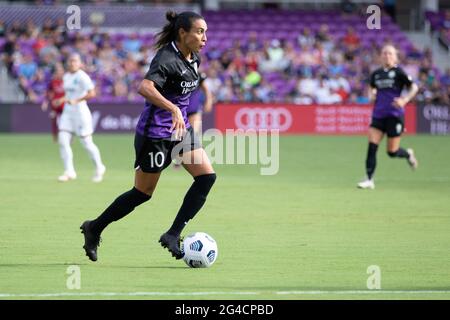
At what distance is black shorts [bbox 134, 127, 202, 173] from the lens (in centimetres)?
970

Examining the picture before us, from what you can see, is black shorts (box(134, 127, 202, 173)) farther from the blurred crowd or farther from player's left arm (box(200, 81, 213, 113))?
the blurred crowd

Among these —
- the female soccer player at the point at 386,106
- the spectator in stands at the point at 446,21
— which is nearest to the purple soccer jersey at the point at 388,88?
the female soccer player at the point at 386,106

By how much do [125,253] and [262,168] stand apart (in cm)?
1214

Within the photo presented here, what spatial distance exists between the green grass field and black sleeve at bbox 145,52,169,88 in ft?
5.76

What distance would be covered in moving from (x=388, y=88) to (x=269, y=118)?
53.9 ft

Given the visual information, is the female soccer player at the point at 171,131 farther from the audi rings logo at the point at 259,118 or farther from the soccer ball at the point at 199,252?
the audi rings logo at the point at 259,118

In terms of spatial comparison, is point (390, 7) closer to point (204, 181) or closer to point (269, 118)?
point (269, 118)

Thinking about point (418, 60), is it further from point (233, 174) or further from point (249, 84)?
point (233, 174)

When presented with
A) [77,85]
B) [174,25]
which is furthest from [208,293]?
[77,85]

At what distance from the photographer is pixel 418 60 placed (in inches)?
1517

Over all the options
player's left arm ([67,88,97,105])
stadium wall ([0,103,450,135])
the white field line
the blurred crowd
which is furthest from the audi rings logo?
the white field line

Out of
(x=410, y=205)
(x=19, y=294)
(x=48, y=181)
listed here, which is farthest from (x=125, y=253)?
(x=48, y=181)

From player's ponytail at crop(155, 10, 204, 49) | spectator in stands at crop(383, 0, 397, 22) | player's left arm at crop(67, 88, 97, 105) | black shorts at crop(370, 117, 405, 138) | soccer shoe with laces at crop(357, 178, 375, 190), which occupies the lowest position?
soccer shoe with laces at crop(357, 178, 375, 190)

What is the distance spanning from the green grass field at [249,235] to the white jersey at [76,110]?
38.6 inches
